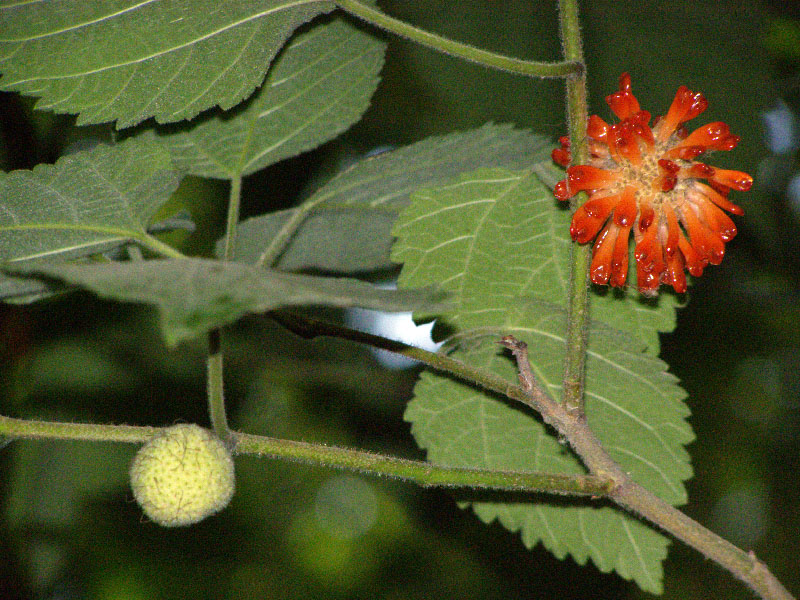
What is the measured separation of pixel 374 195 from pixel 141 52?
63 cm

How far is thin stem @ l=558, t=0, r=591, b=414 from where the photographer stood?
1.26 meters

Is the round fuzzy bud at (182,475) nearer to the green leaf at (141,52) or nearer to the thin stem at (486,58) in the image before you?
the green leaf at (141,52)

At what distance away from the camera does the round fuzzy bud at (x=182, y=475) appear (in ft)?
4.07

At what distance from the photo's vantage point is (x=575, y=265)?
50.4 inches

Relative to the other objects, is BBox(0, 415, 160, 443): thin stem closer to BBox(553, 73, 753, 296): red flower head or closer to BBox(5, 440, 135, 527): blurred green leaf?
BBox(553, 73, 753, 296): red flower head

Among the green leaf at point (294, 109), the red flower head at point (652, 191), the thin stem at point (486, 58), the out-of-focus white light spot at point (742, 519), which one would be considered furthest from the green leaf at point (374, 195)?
the out-of-focus white light spot at point (742, 519)

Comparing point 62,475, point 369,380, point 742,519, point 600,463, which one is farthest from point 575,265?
point 742,519

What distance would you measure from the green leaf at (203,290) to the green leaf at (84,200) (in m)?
0.44

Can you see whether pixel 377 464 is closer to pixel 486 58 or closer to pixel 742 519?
pixel 486 58

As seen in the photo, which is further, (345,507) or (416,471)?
(345,507)

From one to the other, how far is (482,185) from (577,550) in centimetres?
83

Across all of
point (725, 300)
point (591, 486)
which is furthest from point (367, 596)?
point (591, 486)

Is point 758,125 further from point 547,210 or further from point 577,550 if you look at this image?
point 577,550

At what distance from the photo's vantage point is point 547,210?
1643 mm
